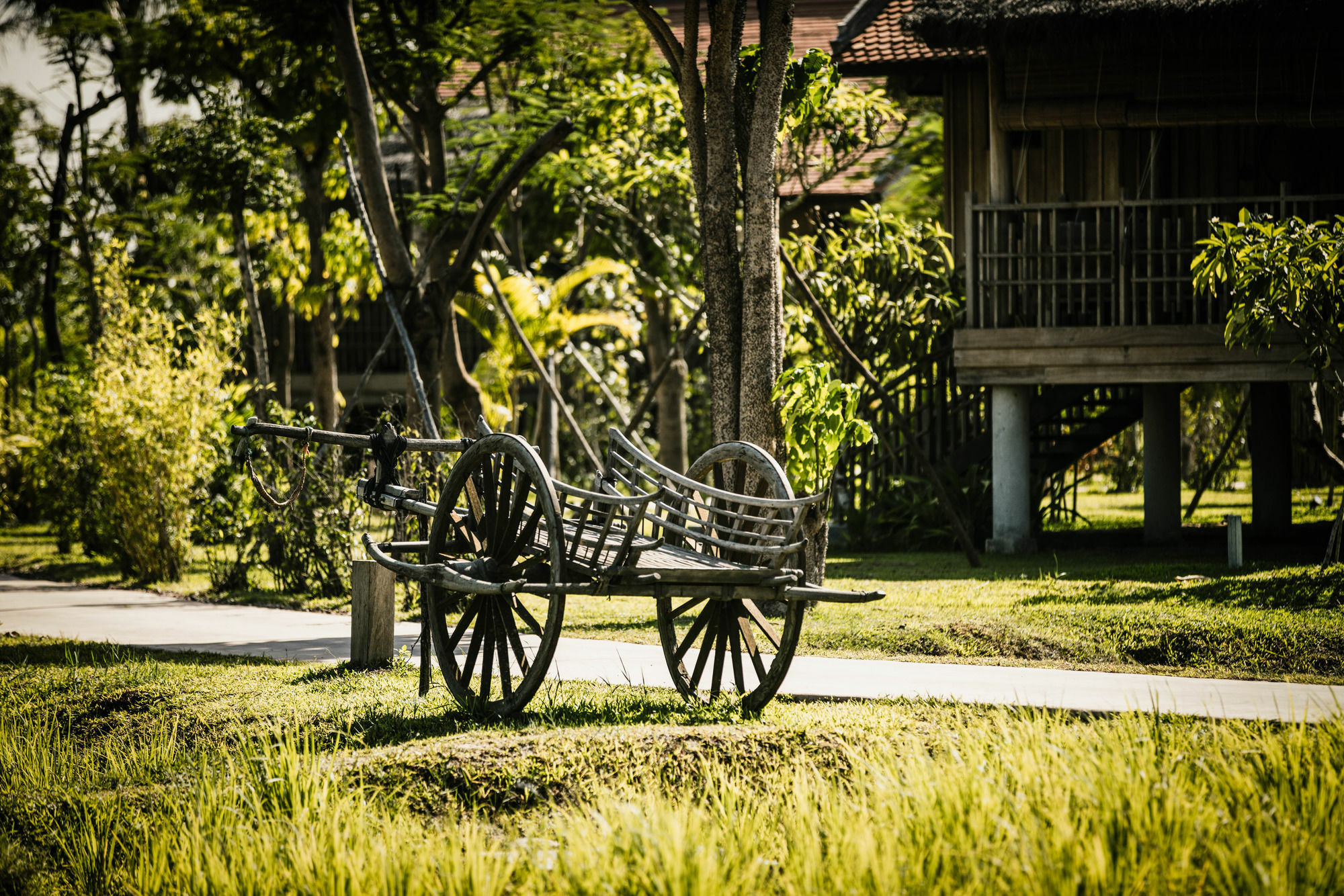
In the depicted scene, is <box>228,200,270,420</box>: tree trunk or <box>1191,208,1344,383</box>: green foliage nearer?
<box>1191,208,1344,383</box>: green foliage

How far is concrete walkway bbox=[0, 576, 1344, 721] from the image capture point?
586 centimetres

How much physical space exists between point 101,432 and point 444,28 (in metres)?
5.28

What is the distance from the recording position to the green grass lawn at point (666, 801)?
3592mm

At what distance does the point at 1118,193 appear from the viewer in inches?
530

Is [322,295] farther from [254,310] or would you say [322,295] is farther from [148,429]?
[148,429]

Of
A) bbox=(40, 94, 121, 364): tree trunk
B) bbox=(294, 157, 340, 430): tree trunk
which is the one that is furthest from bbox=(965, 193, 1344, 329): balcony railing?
bbox=(40, 94, 121, 364): tree trunk

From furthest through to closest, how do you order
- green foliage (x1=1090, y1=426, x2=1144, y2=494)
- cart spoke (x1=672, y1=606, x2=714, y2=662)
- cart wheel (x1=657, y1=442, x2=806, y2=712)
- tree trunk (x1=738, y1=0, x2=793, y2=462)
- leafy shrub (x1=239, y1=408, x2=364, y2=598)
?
green foliage (x1=1090, y1=426, x2=1144, y2=494), leafy shrub (x1=239, y1=408, x2=364, y2=598), tree trunk (x1=738, y1=0, x2=793, y2=462), cart spoke (x1=672, y1=606, x2=714, y2=662), cart wheel (x1=657, y1=442, x2=806, y2=712)

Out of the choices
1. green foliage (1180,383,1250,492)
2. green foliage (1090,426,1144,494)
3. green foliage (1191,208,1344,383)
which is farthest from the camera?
green foliage (1090,426,1144,494)

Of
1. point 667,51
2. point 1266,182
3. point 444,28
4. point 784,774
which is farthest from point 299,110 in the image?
point 784,774

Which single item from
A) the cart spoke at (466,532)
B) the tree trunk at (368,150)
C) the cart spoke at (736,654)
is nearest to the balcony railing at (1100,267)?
the tree trunk at (368,150)

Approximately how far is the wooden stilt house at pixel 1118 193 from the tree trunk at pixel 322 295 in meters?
7.05

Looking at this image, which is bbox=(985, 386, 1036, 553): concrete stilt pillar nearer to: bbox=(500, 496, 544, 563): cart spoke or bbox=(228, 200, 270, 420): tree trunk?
bbox=(228, 200, 270, 420): tree trunk

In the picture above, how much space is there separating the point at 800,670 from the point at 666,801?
8.78 feet

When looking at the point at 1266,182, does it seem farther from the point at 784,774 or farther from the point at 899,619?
the point at 784,774
